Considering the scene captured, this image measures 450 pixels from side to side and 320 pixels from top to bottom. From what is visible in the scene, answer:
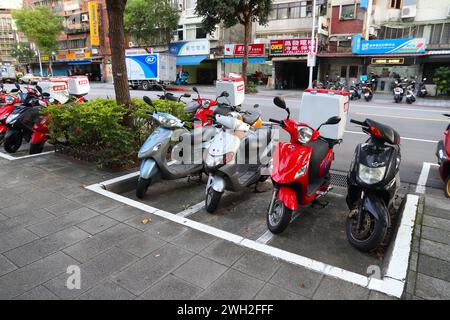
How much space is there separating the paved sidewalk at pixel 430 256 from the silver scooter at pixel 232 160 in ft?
6.88

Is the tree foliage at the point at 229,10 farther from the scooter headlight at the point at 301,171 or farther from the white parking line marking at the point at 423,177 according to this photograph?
the scooter headlight at the point at 301,171

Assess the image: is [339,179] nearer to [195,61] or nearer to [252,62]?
[252,62]

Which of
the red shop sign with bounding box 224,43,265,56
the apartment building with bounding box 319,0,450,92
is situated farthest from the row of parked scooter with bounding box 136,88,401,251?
the red shop sign with bounding box 224,43,265,56

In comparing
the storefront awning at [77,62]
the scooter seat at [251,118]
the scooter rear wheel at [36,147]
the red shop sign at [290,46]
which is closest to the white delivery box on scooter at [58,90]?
the scooter rear wheel at [36,147]

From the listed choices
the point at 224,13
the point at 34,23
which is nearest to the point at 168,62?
the point at 224,13

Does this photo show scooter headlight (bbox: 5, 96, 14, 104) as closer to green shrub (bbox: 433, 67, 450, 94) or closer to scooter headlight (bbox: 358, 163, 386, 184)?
scooter headlight (bbox: 358, 163, 386, 184)

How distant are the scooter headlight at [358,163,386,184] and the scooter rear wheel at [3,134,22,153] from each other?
6.57 metres

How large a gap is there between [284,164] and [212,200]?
108cm

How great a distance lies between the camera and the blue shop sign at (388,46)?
2097 centimetres

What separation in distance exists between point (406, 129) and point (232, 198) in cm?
748

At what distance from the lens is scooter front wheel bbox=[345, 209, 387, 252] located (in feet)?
9.94

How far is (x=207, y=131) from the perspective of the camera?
5105 mm

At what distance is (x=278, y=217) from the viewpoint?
140 inches

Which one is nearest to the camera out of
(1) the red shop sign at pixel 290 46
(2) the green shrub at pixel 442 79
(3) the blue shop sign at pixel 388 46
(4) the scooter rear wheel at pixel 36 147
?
(4) the scooter rear wheel at pixel 36 147
